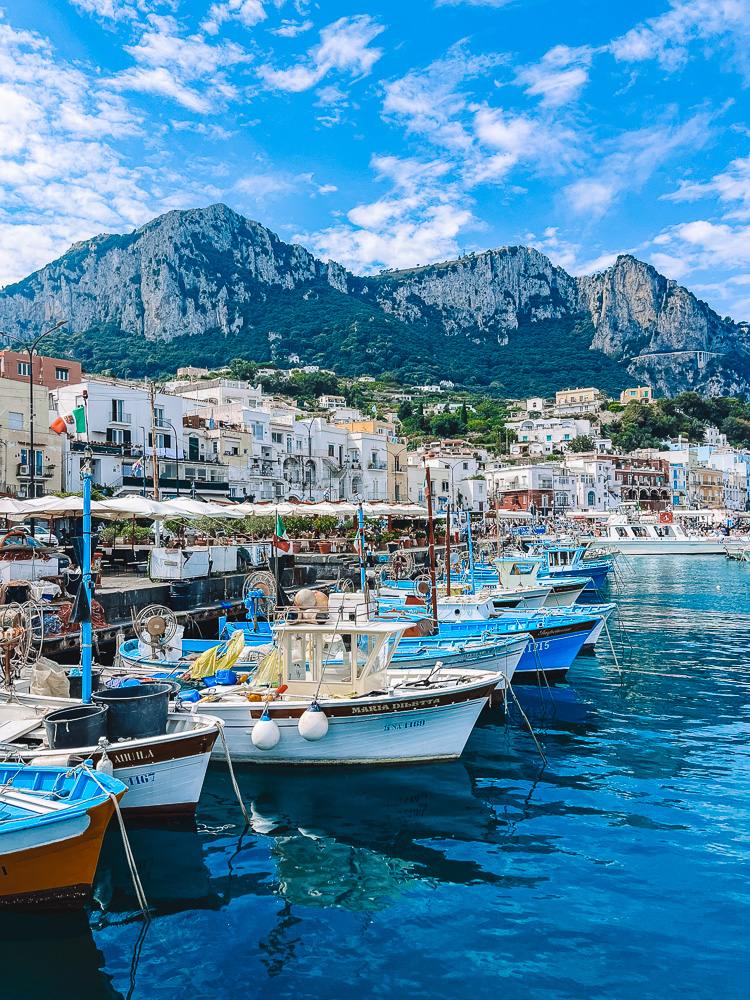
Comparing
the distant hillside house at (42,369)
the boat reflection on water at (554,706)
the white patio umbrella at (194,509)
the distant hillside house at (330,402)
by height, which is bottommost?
the boat reflection on water at (554,706)

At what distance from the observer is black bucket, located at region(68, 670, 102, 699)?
46.5 ft

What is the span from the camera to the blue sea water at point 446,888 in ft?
24.2

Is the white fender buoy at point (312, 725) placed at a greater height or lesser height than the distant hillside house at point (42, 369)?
lesser

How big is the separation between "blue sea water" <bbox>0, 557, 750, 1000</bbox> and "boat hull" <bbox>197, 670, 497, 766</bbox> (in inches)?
13.1

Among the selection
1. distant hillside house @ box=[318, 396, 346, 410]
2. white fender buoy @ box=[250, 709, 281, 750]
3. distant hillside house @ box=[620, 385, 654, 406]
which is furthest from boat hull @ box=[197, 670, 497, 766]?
distant hillside house @ box=[620, 385, 654, 406]

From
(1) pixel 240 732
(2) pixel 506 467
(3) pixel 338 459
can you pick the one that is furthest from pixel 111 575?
(2) pixel 506 467

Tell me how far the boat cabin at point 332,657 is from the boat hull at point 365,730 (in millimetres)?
590

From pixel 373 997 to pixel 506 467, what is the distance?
345 feet

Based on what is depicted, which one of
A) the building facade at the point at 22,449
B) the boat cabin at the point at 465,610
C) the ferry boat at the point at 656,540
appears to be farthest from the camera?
the ferry boat at the point at 656,540

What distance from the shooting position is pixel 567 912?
28.2 ft

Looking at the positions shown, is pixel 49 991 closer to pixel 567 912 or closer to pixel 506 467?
pixel 567 912

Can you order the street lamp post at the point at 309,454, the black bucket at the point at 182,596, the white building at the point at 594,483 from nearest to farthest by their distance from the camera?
1. the black bucket at the point at 182,596
2. the street lamp post at the point at 309,454
3. the white building at the point at 594,483

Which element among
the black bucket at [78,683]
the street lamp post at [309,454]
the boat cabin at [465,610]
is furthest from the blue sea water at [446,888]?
the street lamp post at [309,454]

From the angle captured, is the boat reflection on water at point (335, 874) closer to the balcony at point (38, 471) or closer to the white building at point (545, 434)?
the balcony at point (38, 471)
